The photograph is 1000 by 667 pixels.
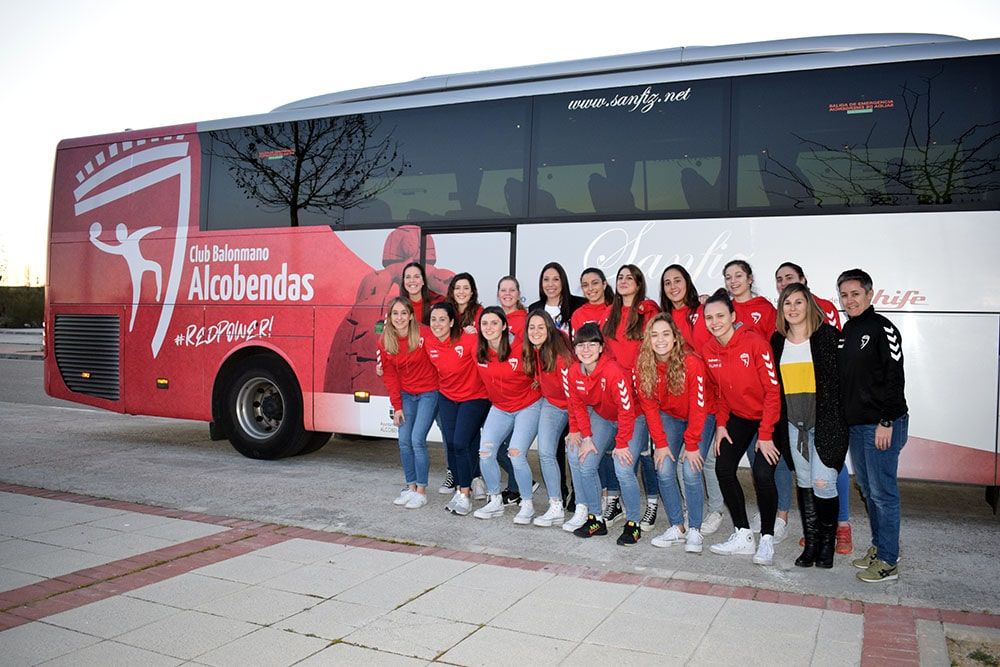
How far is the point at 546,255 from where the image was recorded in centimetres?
765

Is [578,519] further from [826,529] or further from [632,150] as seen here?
[632,150]

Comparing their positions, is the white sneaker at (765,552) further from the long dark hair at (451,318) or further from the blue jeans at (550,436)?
the long dark hair at (451,318)

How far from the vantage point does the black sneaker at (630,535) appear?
235 inches

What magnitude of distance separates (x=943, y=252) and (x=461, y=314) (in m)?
3.74

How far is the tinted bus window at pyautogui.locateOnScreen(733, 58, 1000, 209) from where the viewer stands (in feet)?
20.8

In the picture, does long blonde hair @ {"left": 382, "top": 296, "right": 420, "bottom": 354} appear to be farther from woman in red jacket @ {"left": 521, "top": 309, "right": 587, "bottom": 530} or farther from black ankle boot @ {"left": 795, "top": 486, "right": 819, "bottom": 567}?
black ankle boot @ {"left": 795, "top": 486, "right": 819, "bottom": 567}

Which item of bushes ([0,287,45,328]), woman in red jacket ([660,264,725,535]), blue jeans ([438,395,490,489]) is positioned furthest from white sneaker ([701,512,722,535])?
bushes ([0,287,45,328])

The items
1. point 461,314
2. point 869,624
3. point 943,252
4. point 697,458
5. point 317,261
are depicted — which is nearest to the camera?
point 869,624

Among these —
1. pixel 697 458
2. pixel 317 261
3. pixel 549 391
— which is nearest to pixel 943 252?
pixel 697 458

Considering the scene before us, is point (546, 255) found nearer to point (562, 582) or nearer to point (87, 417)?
point (562, 582)

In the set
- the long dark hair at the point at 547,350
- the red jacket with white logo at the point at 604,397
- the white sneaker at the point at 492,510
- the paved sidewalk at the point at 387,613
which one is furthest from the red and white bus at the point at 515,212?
the paved sidewalk at the point at 387,613

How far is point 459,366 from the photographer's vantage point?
692 cm

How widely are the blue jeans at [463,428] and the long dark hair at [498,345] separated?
0.50 metres

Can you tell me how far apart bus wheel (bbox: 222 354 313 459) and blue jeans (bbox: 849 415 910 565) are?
5.83 meters
